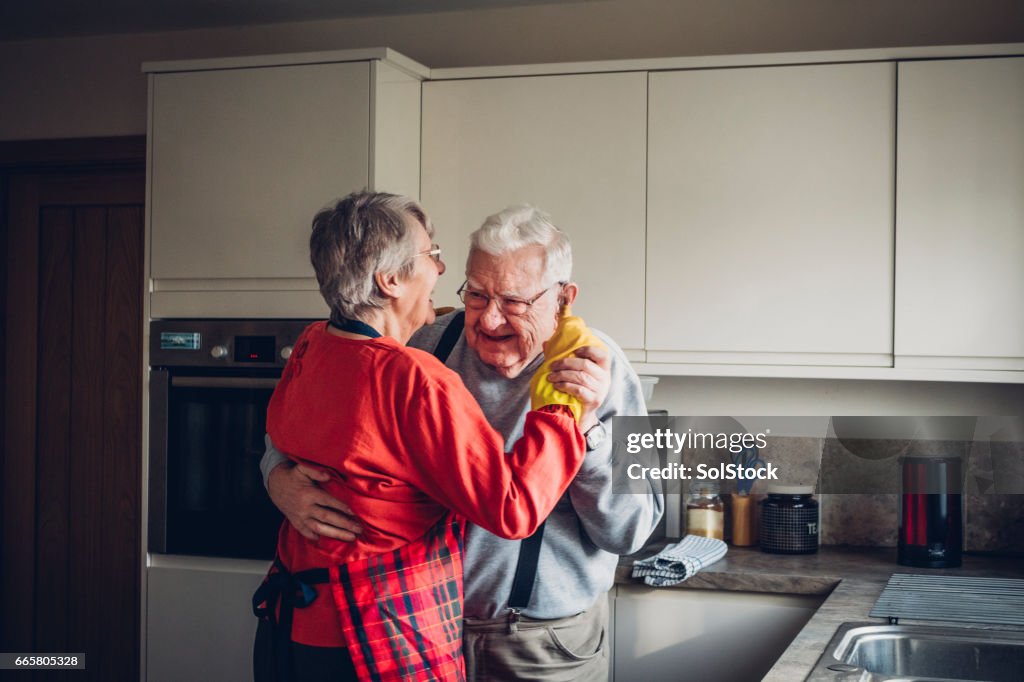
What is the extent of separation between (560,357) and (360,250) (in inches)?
11.5

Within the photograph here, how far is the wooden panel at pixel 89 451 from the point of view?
3.32 metres

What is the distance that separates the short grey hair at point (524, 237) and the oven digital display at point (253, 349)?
3.79ft

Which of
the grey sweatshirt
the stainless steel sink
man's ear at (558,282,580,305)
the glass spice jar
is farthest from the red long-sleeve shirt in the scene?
the glass spice jar

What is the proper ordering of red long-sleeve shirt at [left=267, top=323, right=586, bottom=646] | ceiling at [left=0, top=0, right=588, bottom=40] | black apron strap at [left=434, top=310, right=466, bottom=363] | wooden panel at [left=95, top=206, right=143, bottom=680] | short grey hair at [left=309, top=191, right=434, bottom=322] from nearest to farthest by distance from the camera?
red long-sleeve shirt at [left=267, top=323, right=586, bottom=646] < short grey hair at [left=309, top=191, right=434, bottom=322] < black apron strap at [left=434, top=310, right=466, bottom=363] < ceiling at [left=0, top=0, right=588, bottom=40] < wooden panel at [left=95, top=206, right=143, bottom=680]

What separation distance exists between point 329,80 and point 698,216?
989 millimetres

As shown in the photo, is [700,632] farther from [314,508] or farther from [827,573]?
[314,508]

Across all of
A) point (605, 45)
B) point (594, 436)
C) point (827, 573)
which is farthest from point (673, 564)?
point (605, 45)

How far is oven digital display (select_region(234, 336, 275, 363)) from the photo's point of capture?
2594 millimetres

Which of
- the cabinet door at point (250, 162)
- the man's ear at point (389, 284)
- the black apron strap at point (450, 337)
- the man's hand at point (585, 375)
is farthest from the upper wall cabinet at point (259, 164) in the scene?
the man's hand at point (585, 375)

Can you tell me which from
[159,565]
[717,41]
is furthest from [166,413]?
[717,41]

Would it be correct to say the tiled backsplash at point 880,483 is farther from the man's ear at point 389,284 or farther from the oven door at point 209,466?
the man's ear at point 389,284

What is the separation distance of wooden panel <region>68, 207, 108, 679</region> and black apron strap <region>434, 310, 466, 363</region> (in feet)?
6.54

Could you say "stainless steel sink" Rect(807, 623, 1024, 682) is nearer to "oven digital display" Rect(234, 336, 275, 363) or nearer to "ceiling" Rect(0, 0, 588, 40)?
"oven digital display" Rect(234, 336, 275, 363)

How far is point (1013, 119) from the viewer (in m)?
2.45
